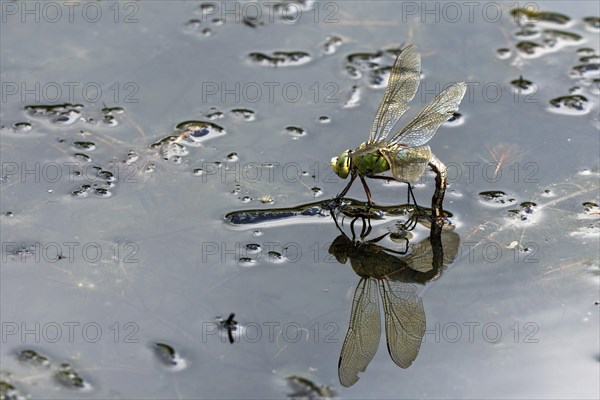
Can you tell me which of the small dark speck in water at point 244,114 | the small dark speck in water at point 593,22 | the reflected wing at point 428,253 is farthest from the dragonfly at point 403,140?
the small dark speck in water at point 593,22

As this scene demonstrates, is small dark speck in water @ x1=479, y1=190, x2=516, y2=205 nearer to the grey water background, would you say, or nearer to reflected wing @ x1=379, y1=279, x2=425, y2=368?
the grey water background

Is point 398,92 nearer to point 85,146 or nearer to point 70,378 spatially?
point 85,146

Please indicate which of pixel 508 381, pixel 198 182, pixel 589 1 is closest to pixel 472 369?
pixel 508 381

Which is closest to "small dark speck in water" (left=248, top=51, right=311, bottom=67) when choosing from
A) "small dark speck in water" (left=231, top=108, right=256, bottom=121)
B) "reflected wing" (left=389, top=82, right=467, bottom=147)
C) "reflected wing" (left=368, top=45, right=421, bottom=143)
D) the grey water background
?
the grey water background

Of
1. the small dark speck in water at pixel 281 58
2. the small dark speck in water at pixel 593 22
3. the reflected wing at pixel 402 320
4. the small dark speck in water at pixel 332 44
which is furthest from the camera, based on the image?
the small dark speck in water at pixel 593 22

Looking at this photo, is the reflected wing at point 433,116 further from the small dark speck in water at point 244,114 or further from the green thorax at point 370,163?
the small dark speck in water at point 244,114
